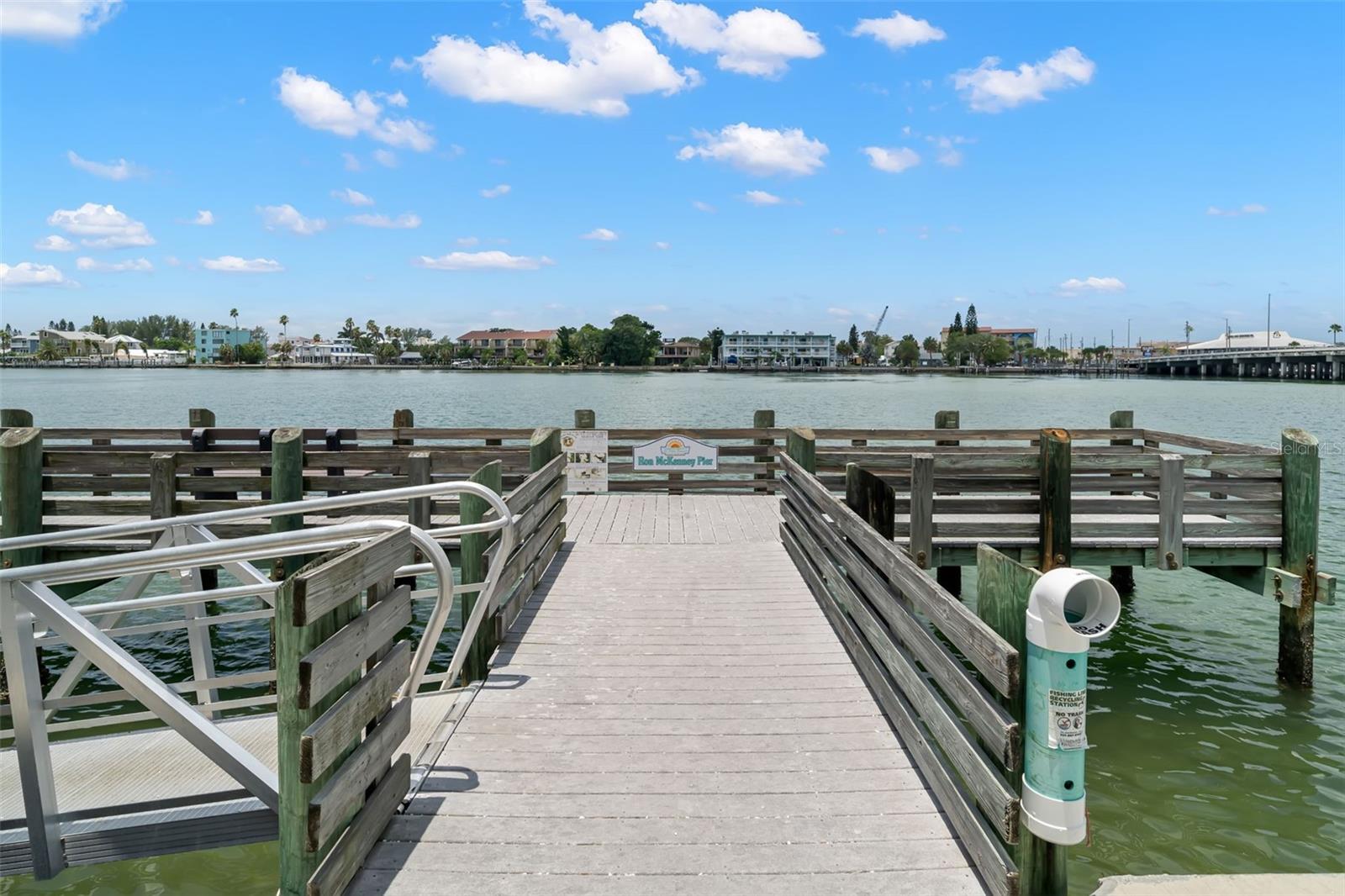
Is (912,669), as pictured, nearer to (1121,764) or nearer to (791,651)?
(791,651)

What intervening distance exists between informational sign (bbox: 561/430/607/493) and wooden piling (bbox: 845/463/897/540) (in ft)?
20.7

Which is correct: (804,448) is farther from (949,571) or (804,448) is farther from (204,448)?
(204,448)

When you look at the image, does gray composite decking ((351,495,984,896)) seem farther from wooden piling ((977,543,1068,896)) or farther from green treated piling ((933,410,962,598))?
green treated piling ((933,410,962,598))

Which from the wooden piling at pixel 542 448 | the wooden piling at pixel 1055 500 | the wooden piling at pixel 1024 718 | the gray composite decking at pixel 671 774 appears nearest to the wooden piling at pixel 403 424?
the wooden piling at pixel 542 448

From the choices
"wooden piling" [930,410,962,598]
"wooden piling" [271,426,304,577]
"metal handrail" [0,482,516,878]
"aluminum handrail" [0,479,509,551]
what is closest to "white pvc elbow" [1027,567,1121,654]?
"metal handrail" [0,482,516,878]

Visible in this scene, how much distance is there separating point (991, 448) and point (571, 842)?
7.25m

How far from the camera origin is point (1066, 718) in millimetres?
3346

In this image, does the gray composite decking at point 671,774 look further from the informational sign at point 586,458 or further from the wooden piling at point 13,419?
the wooden piling at point 13,419

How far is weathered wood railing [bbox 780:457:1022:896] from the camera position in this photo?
3.55 meters

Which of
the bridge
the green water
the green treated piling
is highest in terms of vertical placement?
the bridge

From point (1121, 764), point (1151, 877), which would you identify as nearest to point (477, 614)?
point (1151, 877)

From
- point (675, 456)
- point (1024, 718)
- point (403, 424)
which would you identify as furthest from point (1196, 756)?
point (403, 424)

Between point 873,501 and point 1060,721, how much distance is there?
4.15 metres

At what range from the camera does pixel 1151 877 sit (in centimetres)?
414
